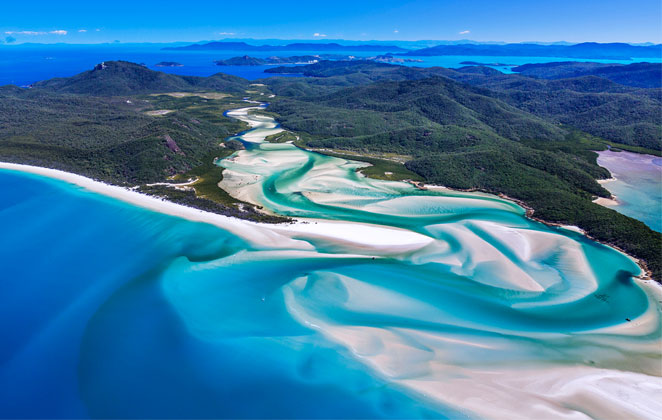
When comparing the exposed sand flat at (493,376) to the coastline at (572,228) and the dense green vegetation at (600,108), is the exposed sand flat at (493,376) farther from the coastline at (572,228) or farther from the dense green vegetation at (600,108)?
the dense green vegetation at (600,108)

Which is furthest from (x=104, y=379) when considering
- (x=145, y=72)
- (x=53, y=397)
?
(x=145, y=72)

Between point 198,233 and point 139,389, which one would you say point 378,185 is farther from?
point 139,389

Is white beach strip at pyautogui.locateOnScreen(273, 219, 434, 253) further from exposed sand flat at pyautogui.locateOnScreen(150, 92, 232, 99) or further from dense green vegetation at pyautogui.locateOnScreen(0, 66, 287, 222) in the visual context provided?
exposed sand flat at pyautogui.locateOnScreen(150, 92, 232, 99)

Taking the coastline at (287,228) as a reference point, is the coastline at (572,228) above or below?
above

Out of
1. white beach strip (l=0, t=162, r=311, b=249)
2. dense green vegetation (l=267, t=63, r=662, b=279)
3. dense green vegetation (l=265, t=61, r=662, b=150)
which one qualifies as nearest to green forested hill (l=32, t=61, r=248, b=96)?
dense green vegetation (l=267, t=63, r=662, b=279)

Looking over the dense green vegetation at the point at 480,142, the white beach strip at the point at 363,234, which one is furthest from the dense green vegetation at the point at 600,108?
the white beach strip at the point at 363,234

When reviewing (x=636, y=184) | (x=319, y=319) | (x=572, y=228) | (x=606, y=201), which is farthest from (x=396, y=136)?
(x=319, y=319)
